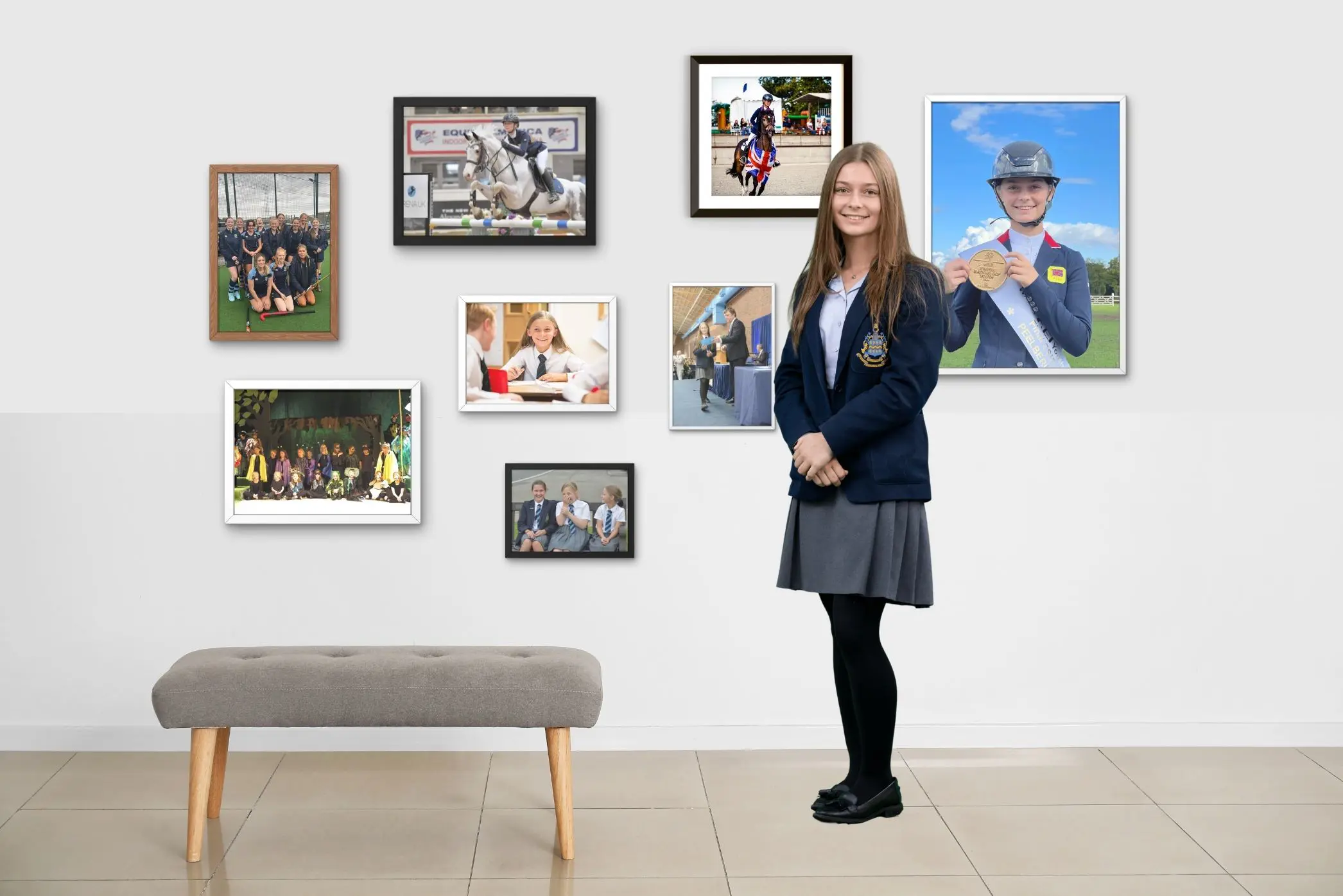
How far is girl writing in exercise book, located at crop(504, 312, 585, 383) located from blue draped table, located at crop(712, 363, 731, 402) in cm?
36

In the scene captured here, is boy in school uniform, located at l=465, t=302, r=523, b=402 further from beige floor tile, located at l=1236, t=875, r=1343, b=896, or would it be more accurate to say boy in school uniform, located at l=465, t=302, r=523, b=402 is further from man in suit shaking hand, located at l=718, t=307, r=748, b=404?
beige floor tile, located at l=1236, t=875, r=1343, b=896

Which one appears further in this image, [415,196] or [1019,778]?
[415,196]

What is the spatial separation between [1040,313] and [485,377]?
1526 mm

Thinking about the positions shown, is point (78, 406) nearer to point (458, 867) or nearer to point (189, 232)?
point (189, 232)

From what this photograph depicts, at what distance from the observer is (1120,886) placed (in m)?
2.61

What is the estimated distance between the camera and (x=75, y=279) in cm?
349

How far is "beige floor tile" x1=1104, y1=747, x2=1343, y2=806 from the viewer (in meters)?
3.18

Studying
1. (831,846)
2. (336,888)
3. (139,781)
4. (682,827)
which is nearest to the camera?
(336,888)

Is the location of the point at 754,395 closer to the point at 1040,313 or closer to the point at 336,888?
the point at 1040,313

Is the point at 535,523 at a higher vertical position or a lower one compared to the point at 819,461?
lower

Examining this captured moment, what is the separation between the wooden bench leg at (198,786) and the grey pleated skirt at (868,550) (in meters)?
1.34

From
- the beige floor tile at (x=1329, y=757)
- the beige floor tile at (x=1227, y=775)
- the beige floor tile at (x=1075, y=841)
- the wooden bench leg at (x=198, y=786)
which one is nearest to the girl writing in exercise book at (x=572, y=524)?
the wooden bench leg at (x=198, y=786)

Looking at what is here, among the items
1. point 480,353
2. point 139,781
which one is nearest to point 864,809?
point 480,353

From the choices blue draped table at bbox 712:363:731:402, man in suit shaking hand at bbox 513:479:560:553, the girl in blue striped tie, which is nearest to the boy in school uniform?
man in suit shaking hand at bbox 513:479:560:553
